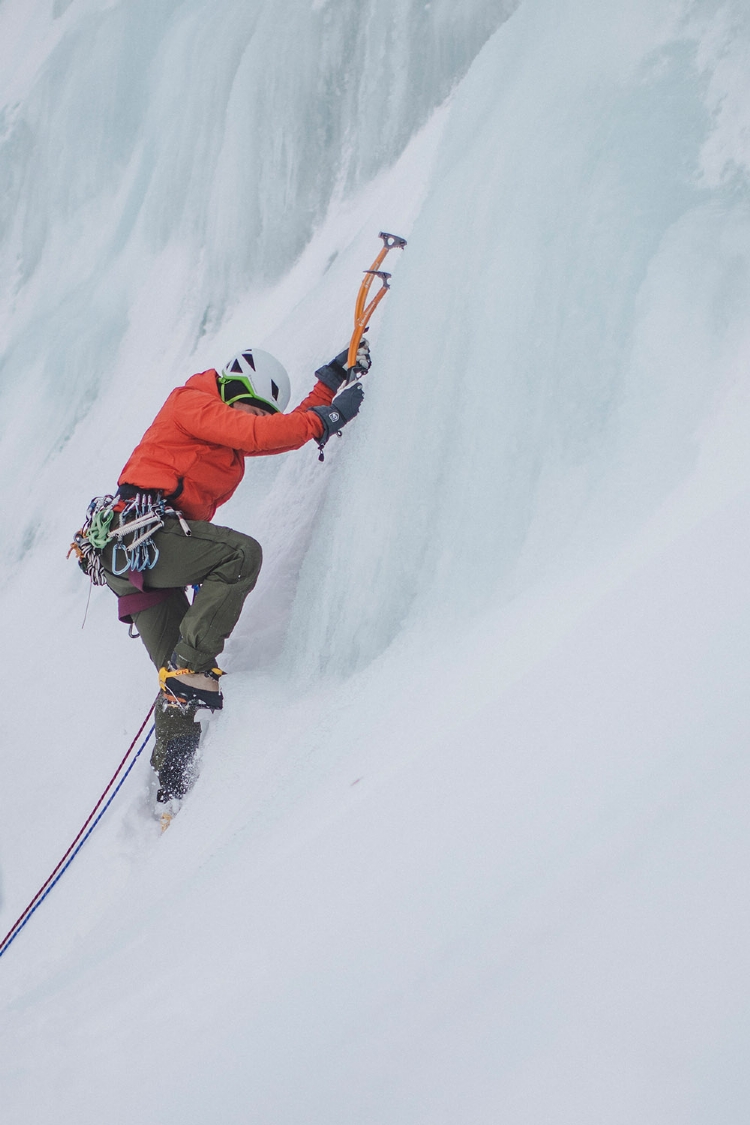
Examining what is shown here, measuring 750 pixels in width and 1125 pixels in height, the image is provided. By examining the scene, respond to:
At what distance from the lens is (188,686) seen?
2844mm

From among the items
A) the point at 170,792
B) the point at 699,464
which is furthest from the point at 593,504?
the point at 170,792

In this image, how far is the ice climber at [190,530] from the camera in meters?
2.82

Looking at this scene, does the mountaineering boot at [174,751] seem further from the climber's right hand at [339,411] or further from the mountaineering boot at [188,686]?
the climber's right hand at [339,411]

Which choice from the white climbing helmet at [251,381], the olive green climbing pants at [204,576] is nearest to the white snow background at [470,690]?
the olive green climbing pants at [204,576]

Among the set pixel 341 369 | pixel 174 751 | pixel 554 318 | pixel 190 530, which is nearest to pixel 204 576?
pixel 190 530

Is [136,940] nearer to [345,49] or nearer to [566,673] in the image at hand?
[566,673]

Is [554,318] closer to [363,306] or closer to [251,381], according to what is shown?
[363,306]

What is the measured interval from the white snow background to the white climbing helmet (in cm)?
36

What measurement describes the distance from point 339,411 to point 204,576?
2.42ft

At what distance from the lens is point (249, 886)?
180 centimetres

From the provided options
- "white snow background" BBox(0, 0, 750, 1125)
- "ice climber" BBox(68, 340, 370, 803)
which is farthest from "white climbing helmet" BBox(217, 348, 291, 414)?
"white snow background" BBox(0, 0, 750, 1125)

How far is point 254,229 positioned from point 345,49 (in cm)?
103

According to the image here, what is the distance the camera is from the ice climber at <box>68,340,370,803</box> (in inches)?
111

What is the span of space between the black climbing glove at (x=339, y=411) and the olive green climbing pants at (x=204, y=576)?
49cm
